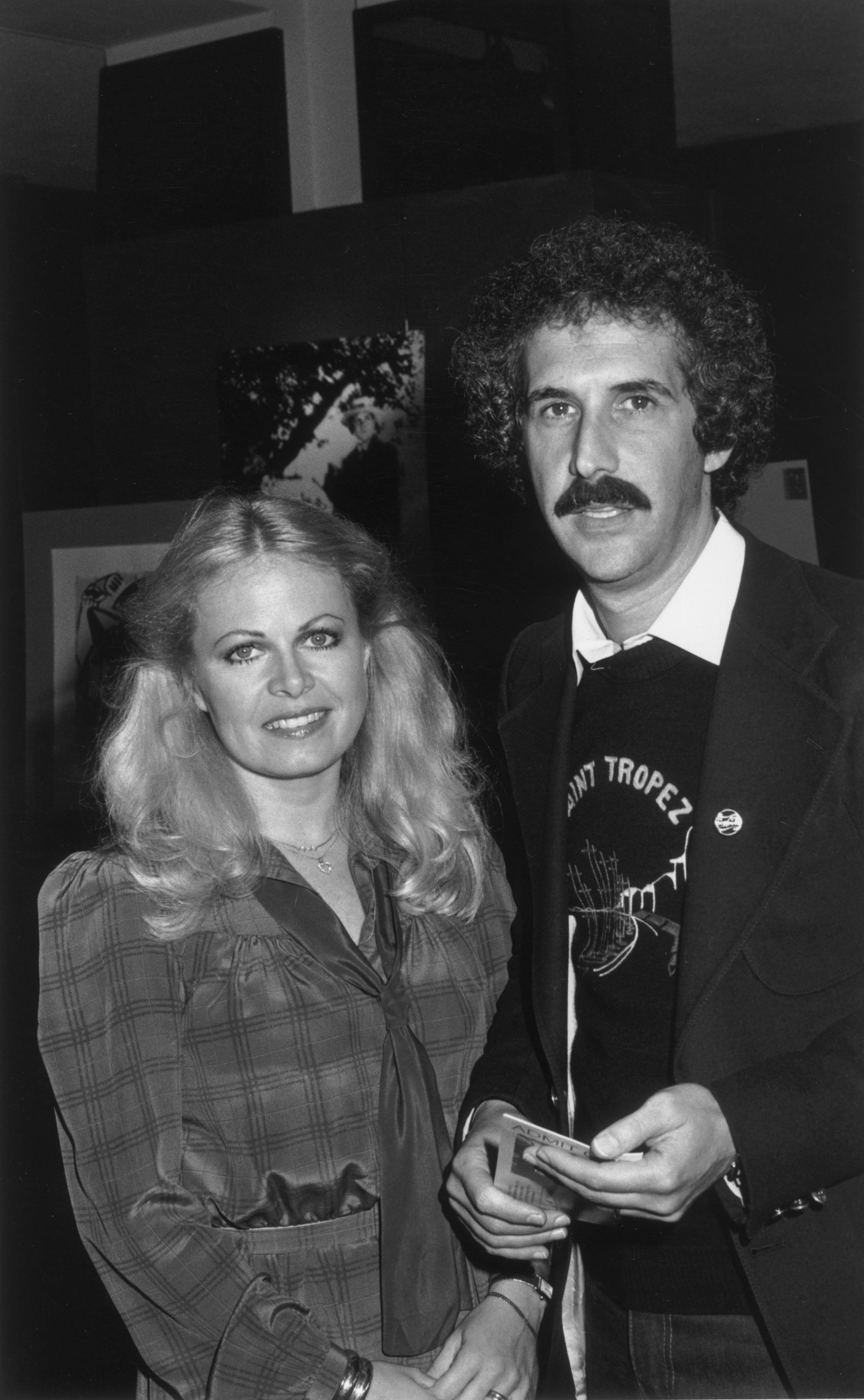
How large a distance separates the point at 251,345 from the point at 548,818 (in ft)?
5.63

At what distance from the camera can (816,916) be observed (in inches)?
66.2

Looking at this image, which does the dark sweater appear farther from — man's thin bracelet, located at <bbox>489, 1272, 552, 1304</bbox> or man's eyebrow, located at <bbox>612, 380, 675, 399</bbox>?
man's eyebrow, located at <bbox>612, 380, 675, 399</bbox>

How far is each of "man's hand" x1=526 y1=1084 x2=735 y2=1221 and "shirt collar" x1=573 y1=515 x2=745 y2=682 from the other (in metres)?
0.62

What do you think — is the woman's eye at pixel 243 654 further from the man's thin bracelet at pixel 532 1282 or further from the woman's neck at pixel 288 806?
the man's thin bracelet at pixel 532 1282

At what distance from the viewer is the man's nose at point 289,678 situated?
2.00m

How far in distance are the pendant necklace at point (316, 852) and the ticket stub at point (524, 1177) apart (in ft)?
1.95

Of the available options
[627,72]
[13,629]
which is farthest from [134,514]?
[627,72]

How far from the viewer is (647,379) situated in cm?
191

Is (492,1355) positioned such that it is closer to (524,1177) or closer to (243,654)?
(524,1177)

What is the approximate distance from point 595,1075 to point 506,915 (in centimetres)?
41

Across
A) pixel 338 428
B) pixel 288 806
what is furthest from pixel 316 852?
pixel 338 428

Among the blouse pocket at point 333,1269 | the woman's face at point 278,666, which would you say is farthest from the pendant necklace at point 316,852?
the blouse pocket at point 333,1269

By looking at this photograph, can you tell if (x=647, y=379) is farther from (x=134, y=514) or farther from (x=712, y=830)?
(x=134, y=514)

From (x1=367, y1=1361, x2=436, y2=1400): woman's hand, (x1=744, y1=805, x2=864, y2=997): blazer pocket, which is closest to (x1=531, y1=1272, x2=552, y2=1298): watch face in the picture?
(x1=367, y1=1361, x2=436, y2=1400): woman's hand
